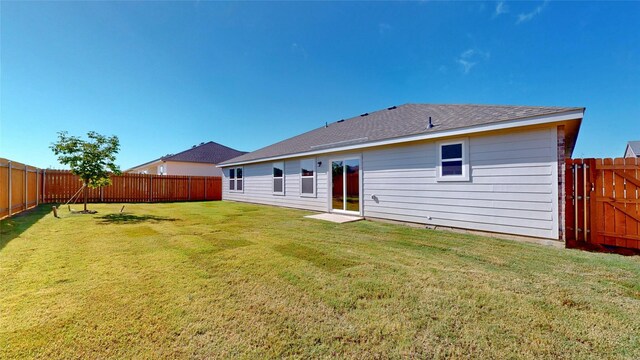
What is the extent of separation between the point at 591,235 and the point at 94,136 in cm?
1471

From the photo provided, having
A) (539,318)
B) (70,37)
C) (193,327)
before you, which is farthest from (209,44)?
(539,318)

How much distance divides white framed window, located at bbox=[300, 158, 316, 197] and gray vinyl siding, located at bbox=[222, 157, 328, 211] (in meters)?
0.17

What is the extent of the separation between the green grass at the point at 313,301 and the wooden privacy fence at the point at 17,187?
4581 mm

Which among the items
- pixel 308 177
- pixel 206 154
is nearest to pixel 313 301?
pixel 308 177

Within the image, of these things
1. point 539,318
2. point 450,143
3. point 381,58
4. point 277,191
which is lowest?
point 539,318

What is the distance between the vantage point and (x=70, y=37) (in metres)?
8.38

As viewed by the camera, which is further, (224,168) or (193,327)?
(224,168)

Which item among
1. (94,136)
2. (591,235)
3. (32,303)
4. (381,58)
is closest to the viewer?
(32,303)

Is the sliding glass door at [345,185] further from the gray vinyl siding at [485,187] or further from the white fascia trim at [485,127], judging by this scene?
the gray vinyl siding at [485,187]

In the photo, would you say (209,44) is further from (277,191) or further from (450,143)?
(450,143)

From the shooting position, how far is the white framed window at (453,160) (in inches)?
240

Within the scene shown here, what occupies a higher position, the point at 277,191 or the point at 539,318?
the point at 277,191

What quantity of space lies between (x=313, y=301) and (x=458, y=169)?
5404 mm

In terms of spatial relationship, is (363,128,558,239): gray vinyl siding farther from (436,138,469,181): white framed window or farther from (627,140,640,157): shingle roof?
(627,140,640,157): shingle roof
